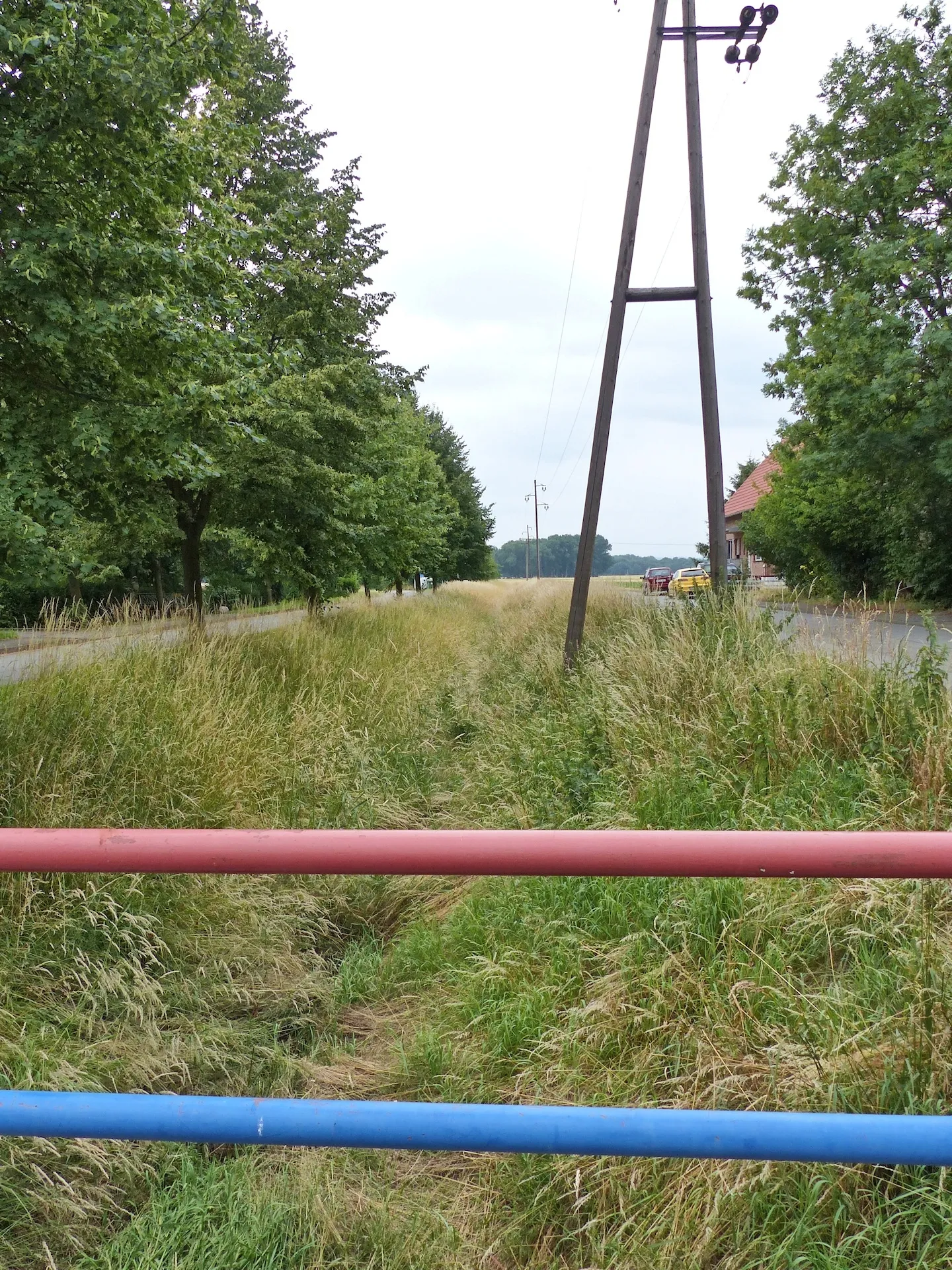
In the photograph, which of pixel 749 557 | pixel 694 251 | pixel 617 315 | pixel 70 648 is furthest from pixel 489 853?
pixel 749 557

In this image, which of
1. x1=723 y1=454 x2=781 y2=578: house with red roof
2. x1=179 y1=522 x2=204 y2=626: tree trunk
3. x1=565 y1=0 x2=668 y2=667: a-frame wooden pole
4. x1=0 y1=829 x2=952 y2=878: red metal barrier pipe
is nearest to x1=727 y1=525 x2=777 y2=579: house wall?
x1=723 y1=454 x2=781 y2=578: house with red roof

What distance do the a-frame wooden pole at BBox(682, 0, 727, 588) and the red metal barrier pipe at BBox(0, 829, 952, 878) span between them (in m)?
7.11

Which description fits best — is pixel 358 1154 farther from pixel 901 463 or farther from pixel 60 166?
pixel 901 463

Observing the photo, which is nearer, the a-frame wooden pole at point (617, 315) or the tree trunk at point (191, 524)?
the a-frame wooden pole at point (617, 315)

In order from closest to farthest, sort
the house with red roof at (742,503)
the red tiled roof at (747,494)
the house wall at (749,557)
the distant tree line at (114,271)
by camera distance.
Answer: the distant tree line at (114,271)
the house wall at (749,557)
the house with red roof at (742,503)
the red tiled roof at (747,494)

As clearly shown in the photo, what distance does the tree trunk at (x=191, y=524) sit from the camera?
34.4ft

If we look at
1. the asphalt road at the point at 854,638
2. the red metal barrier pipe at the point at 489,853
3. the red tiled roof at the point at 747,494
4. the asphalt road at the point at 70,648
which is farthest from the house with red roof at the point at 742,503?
the red metal barrier pipe at the point at 489,853

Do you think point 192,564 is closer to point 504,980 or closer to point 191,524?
point 191,524

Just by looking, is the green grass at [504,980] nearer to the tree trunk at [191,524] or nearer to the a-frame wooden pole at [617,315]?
the a-frame wooden pole at [617,315]

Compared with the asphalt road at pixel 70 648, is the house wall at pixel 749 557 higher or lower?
higher

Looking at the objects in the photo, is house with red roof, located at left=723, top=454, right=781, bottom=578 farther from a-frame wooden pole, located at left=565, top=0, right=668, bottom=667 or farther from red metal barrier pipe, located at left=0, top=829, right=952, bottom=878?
red metal barrier pipe, located at left=0, top=829, right=952, bottom=878

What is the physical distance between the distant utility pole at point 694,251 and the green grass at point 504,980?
7.65ft

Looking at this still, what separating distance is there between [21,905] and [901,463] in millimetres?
17111

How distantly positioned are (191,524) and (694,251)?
7304mm
